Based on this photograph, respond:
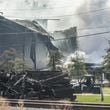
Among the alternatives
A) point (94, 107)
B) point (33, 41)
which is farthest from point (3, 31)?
point (94, 107)

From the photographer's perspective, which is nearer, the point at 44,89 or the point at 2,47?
the point at 44,89

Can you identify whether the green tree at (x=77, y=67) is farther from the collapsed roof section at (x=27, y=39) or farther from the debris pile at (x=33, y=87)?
the debris pile at (x=33, y=87)

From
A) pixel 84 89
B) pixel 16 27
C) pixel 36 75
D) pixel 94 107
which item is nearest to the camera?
pixel 94 107

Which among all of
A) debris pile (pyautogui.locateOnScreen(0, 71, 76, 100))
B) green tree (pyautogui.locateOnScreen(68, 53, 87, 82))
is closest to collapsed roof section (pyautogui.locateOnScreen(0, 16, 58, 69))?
green tree (pyautogui.locateOnScreen(68, 53, 87, 82))

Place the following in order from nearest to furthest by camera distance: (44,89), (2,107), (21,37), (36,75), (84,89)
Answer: (2,107) → (44,89) → (36,75) → (84,89) → (21,37)

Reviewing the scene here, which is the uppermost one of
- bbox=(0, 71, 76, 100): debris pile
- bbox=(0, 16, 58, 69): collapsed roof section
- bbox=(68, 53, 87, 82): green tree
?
bbox=(0, 16, 58, 69): collapsed roof section

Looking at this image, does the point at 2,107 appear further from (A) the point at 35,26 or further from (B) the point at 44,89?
(A) the point at 35,26

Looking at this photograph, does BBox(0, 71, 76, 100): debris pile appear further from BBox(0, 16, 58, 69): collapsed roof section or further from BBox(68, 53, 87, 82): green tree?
BBox(0, 16, 58, 69): collapsed roof section

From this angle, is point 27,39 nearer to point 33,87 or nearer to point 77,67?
point 77,67

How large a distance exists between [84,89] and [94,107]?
44.0 metres

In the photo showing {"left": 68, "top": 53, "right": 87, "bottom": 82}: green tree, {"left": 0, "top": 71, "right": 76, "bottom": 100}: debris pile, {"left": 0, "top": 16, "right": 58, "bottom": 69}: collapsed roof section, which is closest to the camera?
{"left": 0, "top": 71, "right": 76, "bottom": 100}: debris pile

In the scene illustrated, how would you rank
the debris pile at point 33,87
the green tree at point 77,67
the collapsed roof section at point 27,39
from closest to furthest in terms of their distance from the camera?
the debris pile at point 33,87 → the green tree at point 77,67 → the collapsed roof section at point 27,39

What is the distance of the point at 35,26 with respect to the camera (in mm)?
147875

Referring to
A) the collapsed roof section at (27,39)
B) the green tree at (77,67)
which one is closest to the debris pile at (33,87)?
the green tree at (77,67)
